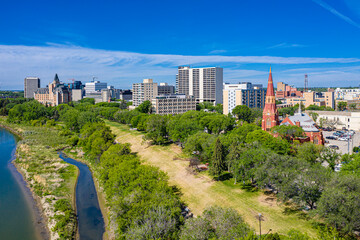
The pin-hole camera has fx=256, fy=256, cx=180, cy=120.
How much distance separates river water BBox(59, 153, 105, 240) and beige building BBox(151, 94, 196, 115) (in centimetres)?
7234

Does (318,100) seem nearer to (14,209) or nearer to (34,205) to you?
(34,205)

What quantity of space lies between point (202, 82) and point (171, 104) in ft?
206

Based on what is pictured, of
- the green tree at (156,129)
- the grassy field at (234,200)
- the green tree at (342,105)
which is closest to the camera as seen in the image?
the grassy field at (234,200)

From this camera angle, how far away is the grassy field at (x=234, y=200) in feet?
99.0

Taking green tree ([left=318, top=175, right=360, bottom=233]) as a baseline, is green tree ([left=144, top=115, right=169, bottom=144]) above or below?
above

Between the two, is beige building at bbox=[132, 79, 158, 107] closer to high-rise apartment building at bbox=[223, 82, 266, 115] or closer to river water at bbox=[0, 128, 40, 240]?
high-rise apartment building at bbox=[223, 82, 266, 115]

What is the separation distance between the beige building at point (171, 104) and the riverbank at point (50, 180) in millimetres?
50566

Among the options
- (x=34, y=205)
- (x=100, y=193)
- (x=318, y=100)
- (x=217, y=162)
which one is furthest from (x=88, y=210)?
(x=318, y=100)

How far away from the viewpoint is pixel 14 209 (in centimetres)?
3984

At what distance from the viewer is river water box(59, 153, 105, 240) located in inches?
1318

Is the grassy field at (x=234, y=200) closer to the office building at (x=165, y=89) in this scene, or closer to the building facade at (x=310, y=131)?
the building facade at (x=310, y=131)

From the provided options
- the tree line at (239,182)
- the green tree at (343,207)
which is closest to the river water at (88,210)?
the tree line at (239,182)

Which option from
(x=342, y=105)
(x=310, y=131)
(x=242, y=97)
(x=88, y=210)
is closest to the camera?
(x=88, y=210)

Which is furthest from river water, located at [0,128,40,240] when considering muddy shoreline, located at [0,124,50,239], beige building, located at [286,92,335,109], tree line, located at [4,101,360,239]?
beige building, located at [286,92,335,109]
